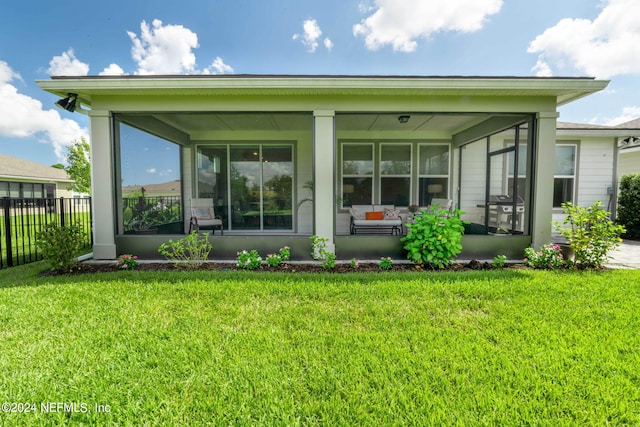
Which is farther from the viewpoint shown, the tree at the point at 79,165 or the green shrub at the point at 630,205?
the tree at the point at 79,165

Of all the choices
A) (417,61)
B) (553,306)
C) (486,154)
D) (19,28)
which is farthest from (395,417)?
(19,28)

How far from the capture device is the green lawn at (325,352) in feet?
5.20

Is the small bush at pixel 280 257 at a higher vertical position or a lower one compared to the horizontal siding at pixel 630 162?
lower

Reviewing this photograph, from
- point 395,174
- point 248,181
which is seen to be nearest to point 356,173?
point 395,174

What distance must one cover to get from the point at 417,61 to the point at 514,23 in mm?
3246

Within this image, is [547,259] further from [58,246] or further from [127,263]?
[58,246]

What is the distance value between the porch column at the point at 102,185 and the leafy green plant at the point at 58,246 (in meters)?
0.50

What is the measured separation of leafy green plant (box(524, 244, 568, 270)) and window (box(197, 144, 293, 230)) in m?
5.29

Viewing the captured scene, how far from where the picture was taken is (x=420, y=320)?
104 inches

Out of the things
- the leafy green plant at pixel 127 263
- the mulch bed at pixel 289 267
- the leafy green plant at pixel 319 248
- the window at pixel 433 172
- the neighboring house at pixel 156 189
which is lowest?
the mulch bed at pixel 289 267

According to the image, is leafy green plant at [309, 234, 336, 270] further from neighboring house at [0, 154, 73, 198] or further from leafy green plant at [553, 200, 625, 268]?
neighboring house at [0, 154, 73, 198]

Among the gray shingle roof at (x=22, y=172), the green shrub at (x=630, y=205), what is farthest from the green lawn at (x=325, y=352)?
the gray shingle roof at (x=22, y=172)

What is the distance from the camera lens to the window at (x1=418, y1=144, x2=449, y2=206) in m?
7.73

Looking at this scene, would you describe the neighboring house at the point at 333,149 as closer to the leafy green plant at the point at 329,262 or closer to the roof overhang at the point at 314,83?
the roof overhang at the point at 314,83
